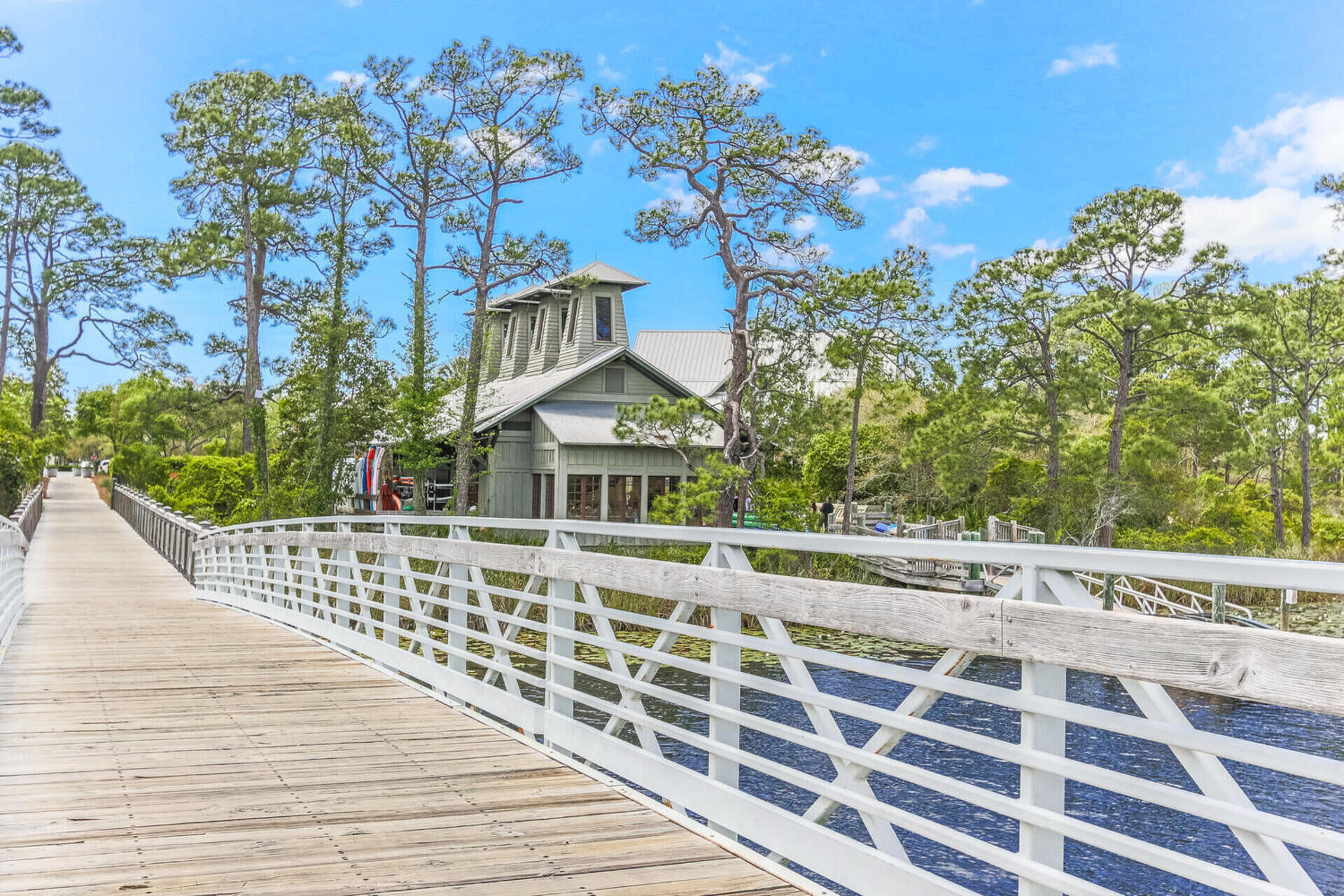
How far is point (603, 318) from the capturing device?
43.4 m

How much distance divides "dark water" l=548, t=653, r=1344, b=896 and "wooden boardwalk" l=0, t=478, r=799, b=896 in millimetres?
5335

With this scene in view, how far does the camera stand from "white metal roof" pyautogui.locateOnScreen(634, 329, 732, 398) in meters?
53.8

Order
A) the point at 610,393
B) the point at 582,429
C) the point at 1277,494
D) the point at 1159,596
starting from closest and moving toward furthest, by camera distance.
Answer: the point at 1159,596, the point at 582,429, the point at 1277,494, the point at 610,393

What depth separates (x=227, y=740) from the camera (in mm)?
6723

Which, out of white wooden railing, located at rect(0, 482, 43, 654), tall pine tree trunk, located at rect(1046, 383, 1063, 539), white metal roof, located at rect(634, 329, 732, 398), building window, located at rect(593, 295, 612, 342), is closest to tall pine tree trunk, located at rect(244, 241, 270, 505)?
building window, located at rect(593, 295, 612, 342)

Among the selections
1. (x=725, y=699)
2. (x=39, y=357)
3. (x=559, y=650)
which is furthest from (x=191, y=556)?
(x=39, y=357)

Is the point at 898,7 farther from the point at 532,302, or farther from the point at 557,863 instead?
the point at 557,863

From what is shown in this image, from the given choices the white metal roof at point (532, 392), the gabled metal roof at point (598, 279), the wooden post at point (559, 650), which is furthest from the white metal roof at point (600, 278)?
the wooden post at point (559, 650)

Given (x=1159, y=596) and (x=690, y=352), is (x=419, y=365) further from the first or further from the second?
(x=1159, y=596)

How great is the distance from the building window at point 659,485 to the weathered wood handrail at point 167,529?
45.3ft

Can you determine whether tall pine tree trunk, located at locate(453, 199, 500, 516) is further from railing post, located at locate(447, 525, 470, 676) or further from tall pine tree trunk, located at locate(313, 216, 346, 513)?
railing post, located at locate(447, 525, 470, 676)

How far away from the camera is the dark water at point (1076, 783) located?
11891 millimetres

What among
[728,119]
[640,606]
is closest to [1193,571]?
[640,606]

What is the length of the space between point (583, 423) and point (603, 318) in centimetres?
623
